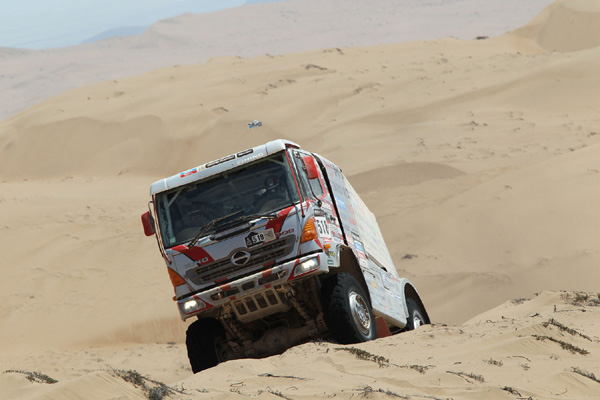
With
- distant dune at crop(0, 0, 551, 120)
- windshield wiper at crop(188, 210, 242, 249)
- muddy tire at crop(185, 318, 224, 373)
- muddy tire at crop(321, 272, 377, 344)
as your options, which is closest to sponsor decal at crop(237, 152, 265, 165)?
windshield wiper at crop(188, 210, 242, 249)

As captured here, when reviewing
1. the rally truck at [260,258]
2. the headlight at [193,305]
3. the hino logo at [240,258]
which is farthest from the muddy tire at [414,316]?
the headlight at [193,305]

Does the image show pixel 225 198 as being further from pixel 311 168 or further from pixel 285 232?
pixel 311 168

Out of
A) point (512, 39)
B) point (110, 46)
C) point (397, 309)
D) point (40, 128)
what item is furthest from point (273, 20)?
point (397, 309)

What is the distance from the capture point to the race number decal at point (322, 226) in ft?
30.9

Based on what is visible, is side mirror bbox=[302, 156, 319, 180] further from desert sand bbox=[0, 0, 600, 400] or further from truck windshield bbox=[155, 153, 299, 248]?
desert sand bbox=[0, 0, 600, 400]

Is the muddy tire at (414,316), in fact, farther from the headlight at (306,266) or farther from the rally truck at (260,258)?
the headlight at (306,266)

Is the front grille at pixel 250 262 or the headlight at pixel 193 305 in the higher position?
the front grille at pixel 250 262

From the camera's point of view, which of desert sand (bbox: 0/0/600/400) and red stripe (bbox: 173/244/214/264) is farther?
red stripe (bbox: 173/244/214/264)

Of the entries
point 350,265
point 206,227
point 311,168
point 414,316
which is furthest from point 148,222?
point 414,316

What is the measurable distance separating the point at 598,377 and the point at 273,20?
94.3 meters

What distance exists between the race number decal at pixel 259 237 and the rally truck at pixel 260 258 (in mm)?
11

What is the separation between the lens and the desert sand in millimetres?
7656

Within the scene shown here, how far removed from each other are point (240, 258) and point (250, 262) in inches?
4.7

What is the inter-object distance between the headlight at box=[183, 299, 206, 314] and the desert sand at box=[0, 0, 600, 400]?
116 cm
